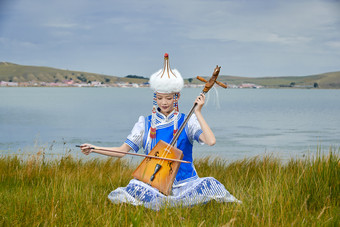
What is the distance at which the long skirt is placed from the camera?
4625 millimetres

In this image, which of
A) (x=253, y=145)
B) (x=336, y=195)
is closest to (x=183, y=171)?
(x=336, y=195)

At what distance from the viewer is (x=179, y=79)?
4988 mm

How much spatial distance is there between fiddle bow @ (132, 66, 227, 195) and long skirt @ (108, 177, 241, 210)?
8 cm

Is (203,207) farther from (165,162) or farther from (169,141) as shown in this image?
(169,141)

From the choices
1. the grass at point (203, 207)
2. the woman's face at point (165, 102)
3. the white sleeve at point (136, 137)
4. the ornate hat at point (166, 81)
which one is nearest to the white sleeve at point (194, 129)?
the woman's face at point (165, 102)

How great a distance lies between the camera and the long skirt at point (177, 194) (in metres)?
4.62

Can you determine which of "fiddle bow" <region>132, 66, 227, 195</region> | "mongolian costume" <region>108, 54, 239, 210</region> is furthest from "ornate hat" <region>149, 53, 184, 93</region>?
"fiddle bow" <region>132, 66, 227, 195</region>

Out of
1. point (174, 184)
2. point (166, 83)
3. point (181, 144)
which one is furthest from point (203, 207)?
point (166, 83)

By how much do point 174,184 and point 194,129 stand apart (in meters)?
0.71

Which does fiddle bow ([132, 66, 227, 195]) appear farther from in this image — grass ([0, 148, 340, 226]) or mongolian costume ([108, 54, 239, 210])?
grass ([0, 148, 340, 226])

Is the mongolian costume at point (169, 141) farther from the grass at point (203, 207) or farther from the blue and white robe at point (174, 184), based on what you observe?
the grass at point (203, 207)

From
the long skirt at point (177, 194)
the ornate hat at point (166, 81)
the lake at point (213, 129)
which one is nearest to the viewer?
the long skirt at point (177, 194)

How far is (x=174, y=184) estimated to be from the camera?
4965 mm

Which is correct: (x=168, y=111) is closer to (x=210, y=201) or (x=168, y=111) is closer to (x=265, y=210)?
(x=210, y=201)
